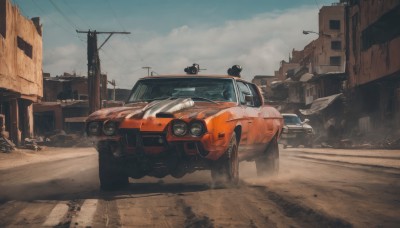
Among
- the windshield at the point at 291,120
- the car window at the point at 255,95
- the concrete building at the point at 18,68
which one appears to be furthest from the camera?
the windshield at the point at 291,120

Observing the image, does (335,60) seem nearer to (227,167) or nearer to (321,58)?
(321,58)

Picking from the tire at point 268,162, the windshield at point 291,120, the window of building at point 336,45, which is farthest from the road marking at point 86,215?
the window of building at point 336,45

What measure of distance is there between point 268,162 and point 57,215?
5.24 m

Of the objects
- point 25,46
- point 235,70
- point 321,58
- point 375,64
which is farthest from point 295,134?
point 321,58

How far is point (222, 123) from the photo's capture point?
23.8 feet

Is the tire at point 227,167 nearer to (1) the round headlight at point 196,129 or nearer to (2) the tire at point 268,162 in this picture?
(1) the round headlight at point 196,129

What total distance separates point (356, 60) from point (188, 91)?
30.3m

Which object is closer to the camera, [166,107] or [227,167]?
[166,107]

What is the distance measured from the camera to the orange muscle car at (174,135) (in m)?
6.96

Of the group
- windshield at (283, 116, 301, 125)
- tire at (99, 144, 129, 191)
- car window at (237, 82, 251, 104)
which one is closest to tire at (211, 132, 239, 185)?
car window at (237, 82, 251, 104)

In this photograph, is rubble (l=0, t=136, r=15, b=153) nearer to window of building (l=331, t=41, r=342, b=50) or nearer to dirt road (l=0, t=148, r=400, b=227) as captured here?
dirt road (l=0, t=148, r=400, b=227)

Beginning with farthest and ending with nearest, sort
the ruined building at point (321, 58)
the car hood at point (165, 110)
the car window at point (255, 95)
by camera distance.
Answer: the ruined building at point (321, 58), the car window at point (255, 95), the car hood at point (165, 110)

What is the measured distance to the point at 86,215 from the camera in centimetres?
538

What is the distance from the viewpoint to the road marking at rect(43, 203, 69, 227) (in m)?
5.00
